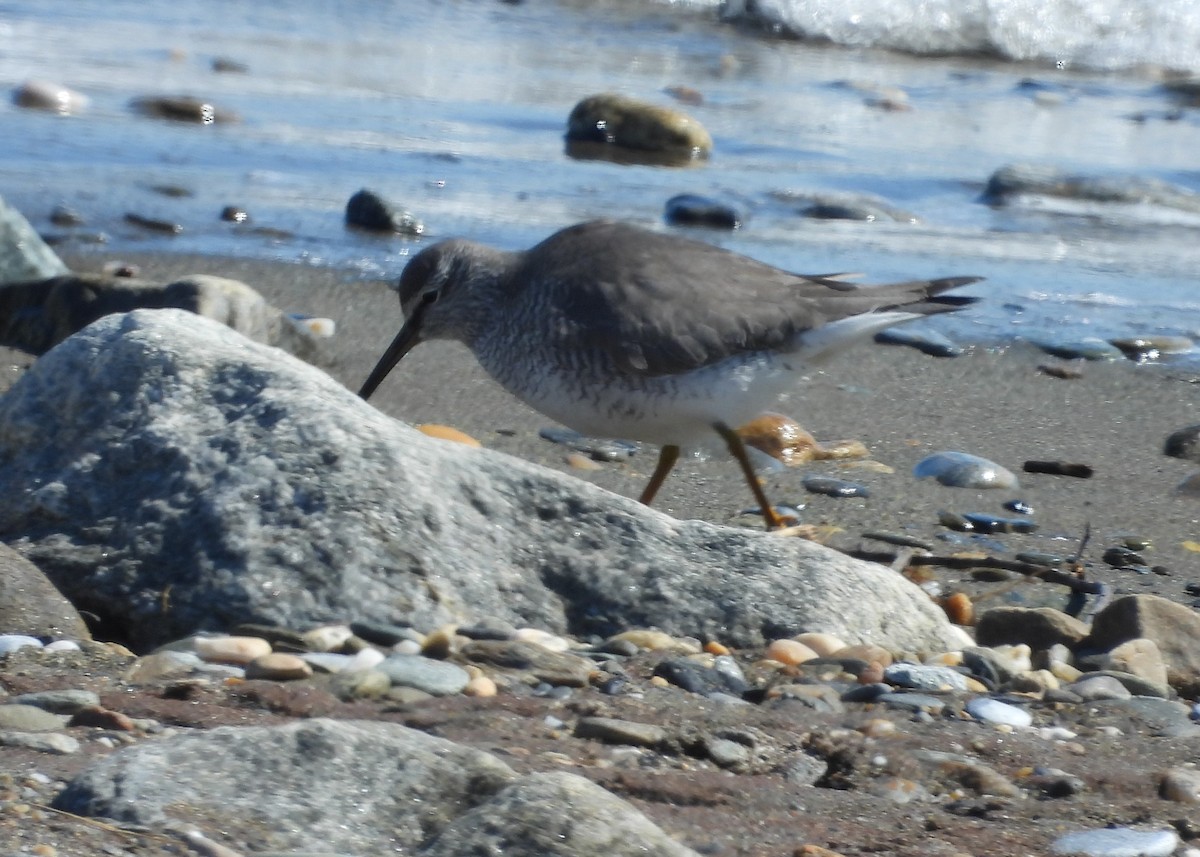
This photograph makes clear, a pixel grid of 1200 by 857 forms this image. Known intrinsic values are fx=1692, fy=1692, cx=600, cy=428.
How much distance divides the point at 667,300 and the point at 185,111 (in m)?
6.41

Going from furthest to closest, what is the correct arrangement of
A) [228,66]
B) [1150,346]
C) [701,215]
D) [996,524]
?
1. [228,66]
2. [701,215]
3. [1150,346]
4. [996,524]

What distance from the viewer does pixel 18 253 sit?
6.70m

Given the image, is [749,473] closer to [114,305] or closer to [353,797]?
[114,305]

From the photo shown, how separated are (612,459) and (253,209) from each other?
3568mm

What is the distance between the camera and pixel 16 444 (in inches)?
167

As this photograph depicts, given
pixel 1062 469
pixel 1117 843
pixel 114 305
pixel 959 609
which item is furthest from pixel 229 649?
pixel 1062 469

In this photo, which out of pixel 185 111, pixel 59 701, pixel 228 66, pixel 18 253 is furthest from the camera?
pixel 228 66

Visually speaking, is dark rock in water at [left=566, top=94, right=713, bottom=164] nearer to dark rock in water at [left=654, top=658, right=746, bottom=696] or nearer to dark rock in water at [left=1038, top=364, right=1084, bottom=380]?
dark rock in water at [left=1038, top=364, right=1084, bottom=380]

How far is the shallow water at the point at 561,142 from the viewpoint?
8438 mm

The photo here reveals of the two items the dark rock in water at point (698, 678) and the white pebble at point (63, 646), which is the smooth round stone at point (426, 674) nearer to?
the dark rock in water at point (698, 678)

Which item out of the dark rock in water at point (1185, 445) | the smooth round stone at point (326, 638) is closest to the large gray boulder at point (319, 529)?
the smooth round stone at point (326, 638)

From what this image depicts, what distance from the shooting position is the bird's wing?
5.16m

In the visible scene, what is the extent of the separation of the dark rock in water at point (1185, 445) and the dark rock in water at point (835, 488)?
1.32 m

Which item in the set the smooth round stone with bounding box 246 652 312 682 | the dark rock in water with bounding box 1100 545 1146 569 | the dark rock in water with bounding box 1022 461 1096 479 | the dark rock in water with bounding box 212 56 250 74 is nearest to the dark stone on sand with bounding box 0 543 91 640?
the smooth round stone with bounding box 246 652 312 682
